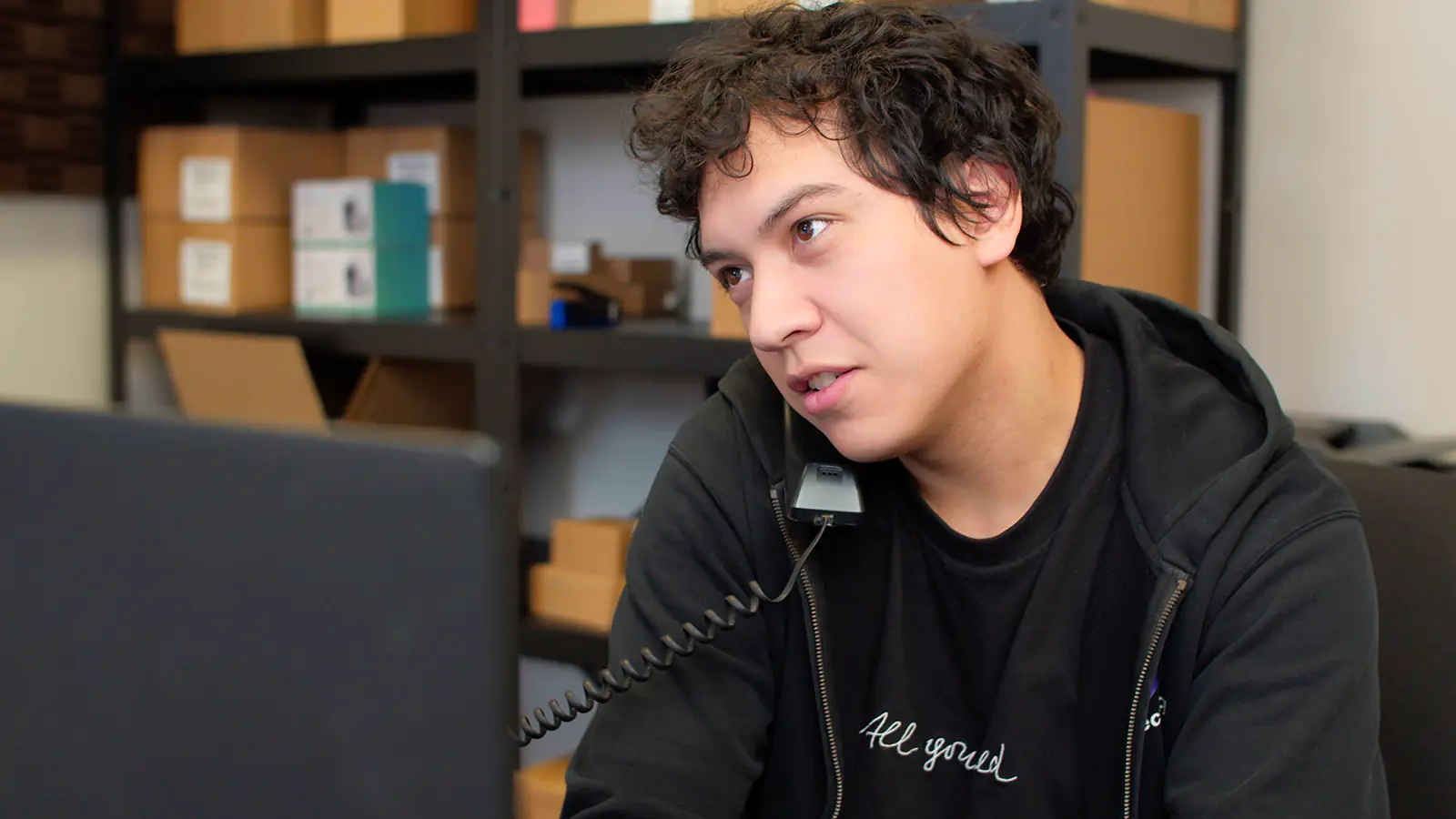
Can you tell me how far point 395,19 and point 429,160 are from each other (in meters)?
0.27

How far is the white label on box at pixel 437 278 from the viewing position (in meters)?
2.21

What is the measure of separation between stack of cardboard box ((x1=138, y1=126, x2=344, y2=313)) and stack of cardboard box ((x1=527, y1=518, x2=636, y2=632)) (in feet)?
2.23

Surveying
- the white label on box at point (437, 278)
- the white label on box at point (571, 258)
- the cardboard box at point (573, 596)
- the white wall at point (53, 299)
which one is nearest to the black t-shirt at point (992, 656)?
the cardboard box at point (573, 596)

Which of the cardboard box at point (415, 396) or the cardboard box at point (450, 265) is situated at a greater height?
the cardboard box at point (450, 265)

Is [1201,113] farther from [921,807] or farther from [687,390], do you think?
[921,807]

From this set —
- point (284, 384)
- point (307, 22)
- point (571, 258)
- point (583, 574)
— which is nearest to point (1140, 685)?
point (583, 574)

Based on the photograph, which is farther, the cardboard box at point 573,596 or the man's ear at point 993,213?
the cardboard box at point 573,596

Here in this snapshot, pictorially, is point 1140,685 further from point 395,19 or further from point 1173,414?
point 395,19

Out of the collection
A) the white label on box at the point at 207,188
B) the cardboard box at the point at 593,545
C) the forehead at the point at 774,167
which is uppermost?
the white label on box at the point at 207,188

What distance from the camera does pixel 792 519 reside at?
3.33 feet

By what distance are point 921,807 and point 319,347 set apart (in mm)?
1372

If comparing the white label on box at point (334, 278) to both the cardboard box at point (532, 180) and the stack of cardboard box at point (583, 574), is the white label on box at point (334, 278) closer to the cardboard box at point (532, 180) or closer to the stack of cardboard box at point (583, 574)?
the cardboard box at point (532, 180)

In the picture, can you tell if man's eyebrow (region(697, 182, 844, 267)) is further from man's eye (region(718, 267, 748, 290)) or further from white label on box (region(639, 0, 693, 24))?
white label on box (region(639, 0, 693, 24))

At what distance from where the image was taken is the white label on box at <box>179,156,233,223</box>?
7.13 ft
